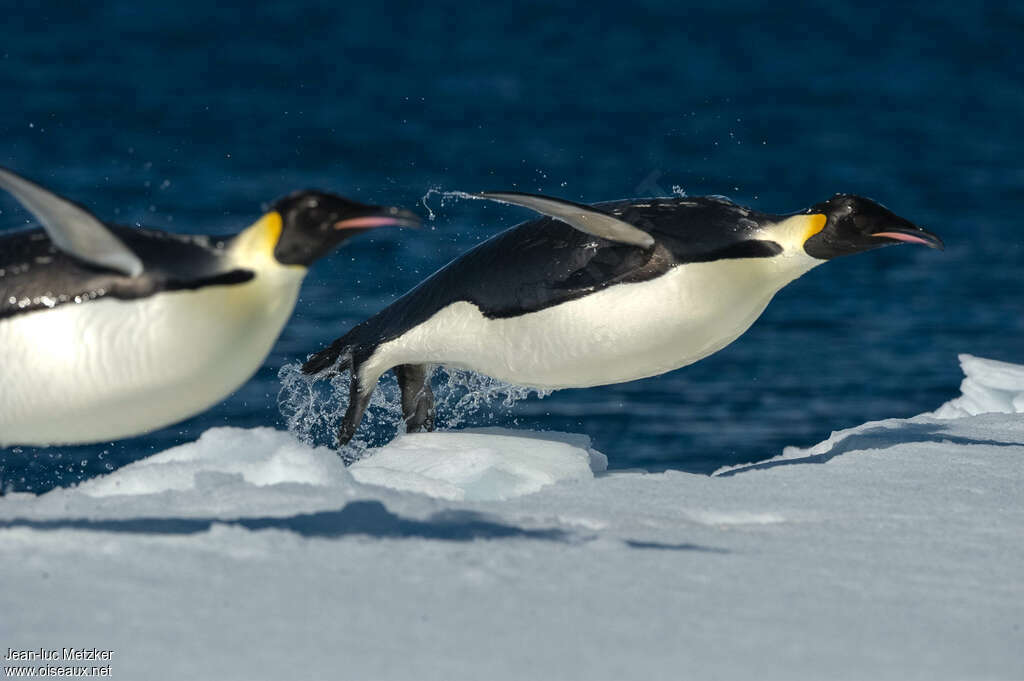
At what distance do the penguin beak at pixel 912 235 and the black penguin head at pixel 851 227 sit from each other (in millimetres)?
11

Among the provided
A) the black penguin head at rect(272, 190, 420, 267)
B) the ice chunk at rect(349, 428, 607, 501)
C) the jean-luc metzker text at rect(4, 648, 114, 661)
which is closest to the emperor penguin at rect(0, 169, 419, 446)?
the black penguin head at rect(272, 190, 420, 267)

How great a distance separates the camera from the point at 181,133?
671 inches

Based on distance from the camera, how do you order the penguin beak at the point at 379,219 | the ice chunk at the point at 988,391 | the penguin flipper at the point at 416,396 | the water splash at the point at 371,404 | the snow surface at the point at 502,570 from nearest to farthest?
the snow surface at the point at 502,570
the penguin beak at the point at 379,219
the penguin flipper at the point at 416,396
the water splash at the point at 371,404
the ice chunk at the point at 988,391

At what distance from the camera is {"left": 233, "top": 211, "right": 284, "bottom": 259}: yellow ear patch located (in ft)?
13.6

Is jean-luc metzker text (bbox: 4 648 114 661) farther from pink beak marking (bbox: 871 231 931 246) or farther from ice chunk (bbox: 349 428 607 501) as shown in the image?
pink beak marking (bbox: 871 231 931 246)

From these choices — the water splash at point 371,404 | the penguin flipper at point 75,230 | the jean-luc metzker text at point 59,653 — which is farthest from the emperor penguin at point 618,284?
the jean-luc metzker text at point 59,653

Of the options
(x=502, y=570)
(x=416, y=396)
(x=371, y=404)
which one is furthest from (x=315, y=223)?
(x=371, y=404)

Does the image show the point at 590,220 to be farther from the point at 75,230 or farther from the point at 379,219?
the point at 75,230

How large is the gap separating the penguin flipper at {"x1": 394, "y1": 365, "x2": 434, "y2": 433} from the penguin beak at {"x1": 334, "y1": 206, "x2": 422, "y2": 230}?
7.98 feet

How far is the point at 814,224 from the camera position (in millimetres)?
5844

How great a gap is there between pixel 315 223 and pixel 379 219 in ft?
0.65

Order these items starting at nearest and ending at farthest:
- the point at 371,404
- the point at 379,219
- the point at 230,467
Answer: the point at 379,219 → the point at 230,467 → the point at 371,404

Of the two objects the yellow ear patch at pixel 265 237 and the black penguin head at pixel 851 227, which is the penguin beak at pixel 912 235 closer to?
the black penguin head at pixel 851 227

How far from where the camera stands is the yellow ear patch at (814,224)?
5.83 meters
